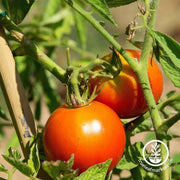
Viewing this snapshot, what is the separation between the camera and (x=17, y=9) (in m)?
0.84

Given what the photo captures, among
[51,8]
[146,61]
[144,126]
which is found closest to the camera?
[146,61]

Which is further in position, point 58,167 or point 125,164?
point 125,164

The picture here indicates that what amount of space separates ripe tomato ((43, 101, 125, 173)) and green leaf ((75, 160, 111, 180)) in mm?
30

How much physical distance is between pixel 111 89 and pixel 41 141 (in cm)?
17

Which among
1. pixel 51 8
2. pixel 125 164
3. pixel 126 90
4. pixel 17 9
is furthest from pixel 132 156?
pixel 51 8

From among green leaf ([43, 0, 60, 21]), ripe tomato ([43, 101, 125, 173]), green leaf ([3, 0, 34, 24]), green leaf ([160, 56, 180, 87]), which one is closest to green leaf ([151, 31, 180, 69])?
green leaf ([160, 56, 180, 87])

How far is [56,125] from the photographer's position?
2.41 ft

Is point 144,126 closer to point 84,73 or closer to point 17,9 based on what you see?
point 84,73

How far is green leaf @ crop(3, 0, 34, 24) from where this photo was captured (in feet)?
2.71

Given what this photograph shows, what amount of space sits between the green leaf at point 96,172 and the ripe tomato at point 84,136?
0.03m

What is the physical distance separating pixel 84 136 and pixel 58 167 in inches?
3.2

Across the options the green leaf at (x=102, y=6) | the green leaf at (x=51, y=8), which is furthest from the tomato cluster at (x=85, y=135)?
the green leaf at (x=51, y=8)

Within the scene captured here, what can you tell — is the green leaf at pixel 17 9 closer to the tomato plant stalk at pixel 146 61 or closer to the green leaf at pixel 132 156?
the tomato plant stalk at pixel 146 61

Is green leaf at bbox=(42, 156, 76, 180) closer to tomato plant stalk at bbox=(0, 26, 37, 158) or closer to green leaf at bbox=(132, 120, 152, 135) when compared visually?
tomato plant stalk at bbox=(0, 26, 37, 158)
